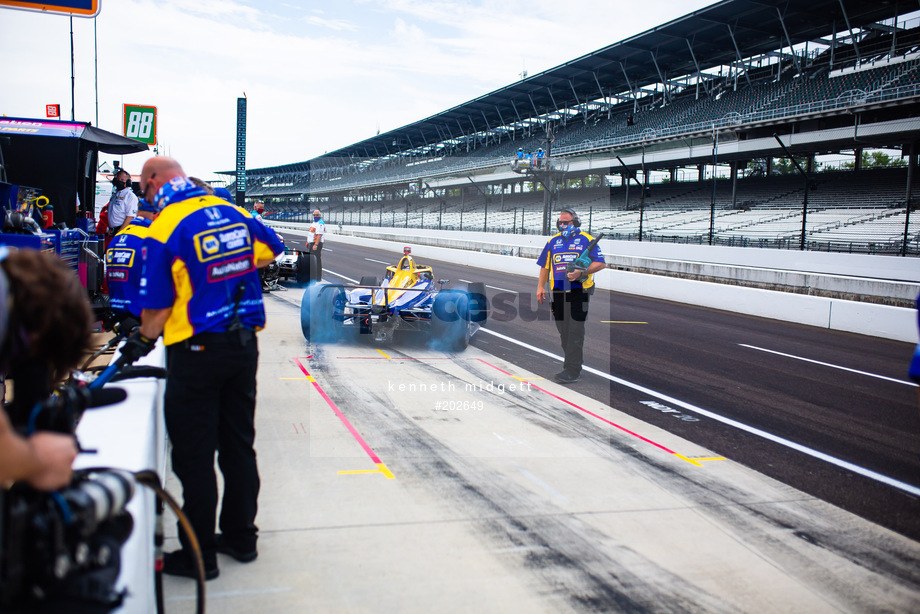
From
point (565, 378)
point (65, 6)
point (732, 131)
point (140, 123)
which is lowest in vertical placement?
point (565, 378)

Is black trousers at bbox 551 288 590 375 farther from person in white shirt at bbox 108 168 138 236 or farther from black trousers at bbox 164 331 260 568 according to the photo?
person in white shirt at bbox 108 168 138 236

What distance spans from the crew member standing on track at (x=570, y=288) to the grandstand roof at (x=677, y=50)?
96.5ft

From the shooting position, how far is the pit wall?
460 inches

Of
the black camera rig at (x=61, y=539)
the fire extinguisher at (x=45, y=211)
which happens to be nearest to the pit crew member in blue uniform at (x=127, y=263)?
the black camera rig at (x=61, y=539)

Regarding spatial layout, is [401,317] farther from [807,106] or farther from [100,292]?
[807,106]

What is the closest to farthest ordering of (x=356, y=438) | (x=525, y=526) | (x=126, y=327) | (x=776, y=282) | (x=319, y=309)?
(x=525, y=526), (x=126, y=327), (x=356, y=438), (x=319, y=309), (x=776, y=282)

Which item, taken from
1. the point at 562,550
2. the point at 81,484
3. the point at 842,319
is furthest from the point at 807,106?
the point at 81,484

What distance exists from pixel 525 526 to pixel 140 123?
37.7 ft

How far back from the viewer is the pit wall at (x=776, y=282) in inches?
460

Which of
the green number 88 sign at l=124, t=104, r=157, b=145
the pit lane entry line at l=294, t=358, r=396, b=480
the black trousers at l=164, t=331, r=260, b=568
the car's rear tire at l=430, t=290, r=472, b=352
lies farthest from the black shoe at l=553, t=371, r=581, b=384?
the green number 88 sign at l=124, t=104, r=157, b=145

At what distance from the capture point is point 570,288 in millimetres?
7145

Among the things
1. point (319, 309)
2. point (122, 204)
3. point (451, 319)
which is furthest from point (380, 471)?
point (122, 204)

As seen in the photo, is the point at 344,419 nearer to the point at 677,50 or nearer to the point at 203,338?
the point at 203,338

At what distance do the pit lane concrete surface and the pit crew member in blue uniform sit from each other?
1354mm
